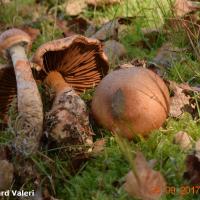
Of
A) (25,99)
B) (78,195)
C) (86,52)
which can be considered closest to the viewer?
(78,195)

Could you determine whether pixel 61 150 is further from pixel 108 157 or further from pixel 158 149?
pixel 158 149

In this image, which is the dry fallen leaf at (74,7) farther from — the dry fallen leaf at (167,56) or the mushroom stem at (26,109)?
the mushroom stem at (26,109)

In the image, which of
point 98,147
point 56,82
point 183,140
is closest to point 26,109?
point 56,82

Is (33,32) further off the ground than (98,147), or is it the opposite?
→ (33,32)

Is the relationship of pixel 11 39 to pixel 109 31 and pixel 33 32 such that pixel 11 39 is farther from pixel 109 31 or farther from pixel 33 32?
pixel 33 32

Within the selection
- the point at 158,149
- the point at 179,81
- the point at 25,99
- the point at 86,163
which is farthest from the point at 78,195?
the point at 179,81

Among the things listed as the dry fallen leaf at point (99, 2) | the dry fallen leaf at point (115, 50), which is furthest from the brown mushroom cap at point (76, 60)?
the dry fallen leaf at point (99, 2)
